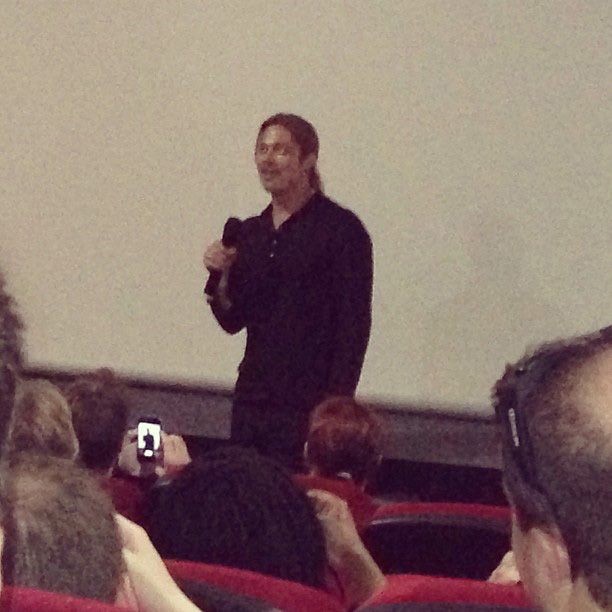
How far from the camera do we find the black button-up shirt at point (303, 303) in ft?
12.3

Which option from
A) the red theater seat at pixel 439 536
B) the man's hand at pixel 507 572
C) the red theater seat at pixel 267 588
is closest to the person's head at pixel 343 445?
the red theater seat at pixel 439 536

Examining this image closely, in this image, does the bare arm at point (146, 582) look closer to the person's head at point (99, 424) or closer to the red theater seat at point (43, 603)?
the red theater seat at point (43, 603)

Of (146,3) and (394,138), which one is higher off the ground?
(146,3)

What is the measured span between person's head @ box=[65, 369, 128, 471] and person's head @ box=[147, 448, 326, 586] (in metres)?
0.73

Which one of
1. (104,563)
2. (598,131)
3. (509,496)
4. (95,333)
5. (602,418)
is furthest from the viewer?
(95,333)

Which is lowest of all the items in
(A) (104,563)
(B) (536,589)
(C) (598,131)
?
(A) (104,563)

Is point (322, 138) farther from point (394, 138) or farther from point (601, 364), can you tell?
point (601, 364)

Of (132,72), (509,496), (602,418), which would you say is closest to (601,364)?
(602,418)

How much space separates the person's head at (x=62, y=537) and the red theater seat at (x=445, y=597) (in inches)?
12.3

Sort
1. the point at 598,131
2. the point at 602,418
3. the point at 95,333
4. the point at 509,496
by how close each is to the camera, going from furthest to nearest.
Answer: the point at 95,333 < the point at 598,131 < the point at 509,496 < the point at 602,418

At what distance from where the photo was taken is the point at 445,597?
4.87ft

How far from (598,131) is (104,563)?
13.6 ft

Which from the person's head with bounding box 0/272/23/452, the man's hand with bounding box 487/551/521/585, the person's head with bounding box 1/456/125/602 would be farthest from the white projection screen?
the person's head with bounding box 0/272/23/452

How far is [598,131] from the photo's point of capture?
17.1 feet
